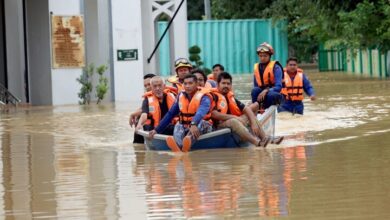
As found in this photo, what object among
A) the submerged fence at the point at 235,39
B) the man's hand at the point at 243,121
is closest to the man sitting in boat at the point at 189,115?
the man's hand at the point at 243,121

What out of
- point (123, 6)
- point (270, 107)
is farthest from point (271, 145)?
point (123, 6)

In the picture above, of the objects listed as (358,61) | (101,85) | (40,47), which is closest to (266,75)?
(101,85)

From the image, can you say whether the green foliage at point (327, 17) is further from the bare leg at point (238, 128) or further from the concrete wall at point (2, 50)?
the bare leg at point (238, 128)

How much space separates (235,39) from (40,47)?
2540 cm

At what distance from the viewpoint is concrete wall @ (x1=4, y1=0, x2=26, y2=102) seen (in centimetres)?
3453

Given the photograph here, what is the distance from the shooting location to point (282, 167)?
13781mm

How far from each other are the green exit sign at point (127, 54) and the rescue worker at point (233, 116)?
16.9 meters

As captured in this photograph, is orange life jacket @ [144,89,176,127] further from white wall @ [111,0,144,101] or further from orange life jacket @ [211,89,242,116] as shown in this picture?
white wall @ [111,0,144,101]

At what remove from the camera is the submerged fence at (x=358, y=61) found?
46491 millimetres

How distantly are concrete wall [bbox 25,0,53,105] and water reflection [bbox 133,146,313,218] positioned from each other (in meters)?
17.0

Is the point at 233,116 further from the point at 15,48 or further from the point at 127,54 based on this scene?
the point at 15,48

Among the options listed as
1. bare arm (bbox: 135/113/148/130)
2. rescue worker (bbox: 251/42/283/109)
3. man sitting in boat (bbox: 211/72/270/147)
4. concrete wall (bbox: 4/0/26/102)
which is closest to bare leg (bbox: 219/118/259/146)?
man sitting in boat (bbox: 211/72/270/147)

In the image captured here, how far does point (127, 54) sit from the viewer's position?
33.7 meters

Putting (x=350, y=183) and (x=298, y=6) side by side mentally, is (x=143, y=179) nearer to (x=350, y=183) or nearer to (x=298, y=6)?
(x=350, y=183)
